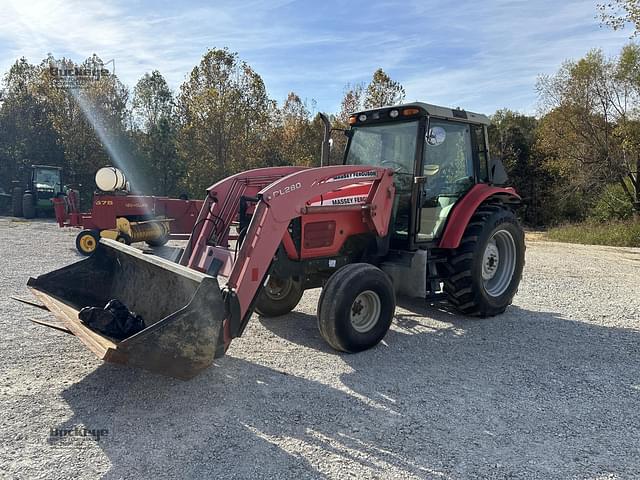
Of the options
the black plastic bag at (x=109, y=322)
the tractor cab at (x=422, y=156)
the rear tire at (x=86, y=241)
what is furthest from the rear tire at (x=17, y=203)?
the black plastic bag at (x=109, y=322)

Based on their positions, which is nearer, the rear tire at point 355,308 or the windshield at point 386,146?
the rear tire at point 355,308

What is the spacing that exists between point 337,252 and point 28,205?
61.6ft

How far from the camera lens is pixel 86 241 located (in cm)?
1081

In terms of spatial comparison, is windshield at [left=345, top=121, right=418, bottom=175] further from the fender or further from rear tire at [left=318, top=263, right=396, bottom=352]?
rear tire at [left=318, top=263, right=396, bottom=352]

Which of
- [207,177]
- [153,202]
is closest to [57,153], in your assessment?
[207,177]

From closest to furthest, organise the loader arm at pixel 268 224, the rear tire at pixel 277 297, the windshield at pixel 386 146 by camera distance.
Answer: the loader arm at pixel 268 224 → the windshield at pixel 386 146 → the rear tire at pixel 277 297

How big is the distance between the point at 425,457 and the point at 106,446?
1864 mm

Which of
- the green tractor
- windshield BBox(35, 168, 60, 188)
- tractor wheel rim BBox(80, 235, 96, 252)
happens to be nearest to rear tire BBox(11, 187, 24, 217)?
the green tractor

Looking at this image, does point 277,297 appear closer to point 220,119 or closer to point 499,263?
point 499,263

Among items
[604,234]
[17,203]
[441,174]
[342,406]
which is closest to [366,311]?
[342,406]

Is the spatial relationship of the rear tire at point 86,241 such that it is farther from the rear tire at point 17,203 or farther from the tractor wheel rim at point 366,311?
the rear tire at point 17,203

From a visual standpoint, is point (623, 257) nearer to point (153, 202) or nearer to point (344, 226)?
point (344, 226)

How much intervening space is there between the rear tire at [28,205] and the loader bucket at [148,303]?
17373mm

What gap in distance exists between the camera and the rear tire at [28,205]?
19.7m
